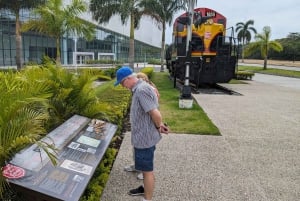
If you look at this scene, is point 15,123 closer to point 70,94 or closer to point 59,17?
point 70,94

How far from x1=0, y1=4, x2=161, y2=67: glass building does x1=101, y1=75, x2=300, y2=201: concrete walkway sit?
37.3 feet

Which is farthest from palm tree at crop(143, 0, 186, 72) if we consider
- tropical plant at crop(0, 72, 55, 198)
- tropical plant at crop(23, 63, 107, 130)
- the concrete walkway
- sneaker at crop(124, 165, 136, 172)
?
tropical plant at crop(0, 72, 55, 198)

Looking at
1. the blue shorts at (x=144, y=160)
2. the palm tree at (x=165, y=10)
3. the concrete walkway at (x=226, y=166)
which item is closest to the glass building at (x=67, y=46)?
the palm tree at (x=165, y=10)

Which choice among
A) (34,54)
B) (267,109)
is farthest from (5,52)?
(267,109)

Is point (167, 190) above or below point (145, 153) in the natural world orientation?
below

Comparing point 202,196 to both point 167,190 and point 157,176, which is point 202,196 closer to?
point 167,190

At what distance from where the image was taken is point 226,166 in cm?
502

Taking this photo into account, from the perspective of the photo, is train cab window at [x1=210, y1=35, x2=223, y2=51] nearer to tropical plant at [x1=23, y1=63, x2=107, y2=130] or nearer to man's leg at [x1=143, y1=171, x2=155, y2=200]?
tropical plant at [x1=23, y1=63, x2=107, y2=130]

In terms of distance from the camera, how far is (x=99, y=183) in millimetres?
3941

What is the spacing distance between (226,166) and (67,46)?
40887mm

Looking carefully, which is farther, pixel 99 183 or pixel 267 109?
pixel 267 109

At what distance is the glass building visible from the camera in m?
31.8

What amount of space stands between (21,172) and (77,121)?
1.97 meters

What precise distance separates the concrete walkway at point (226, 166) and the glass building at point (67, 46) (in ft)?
37.3
